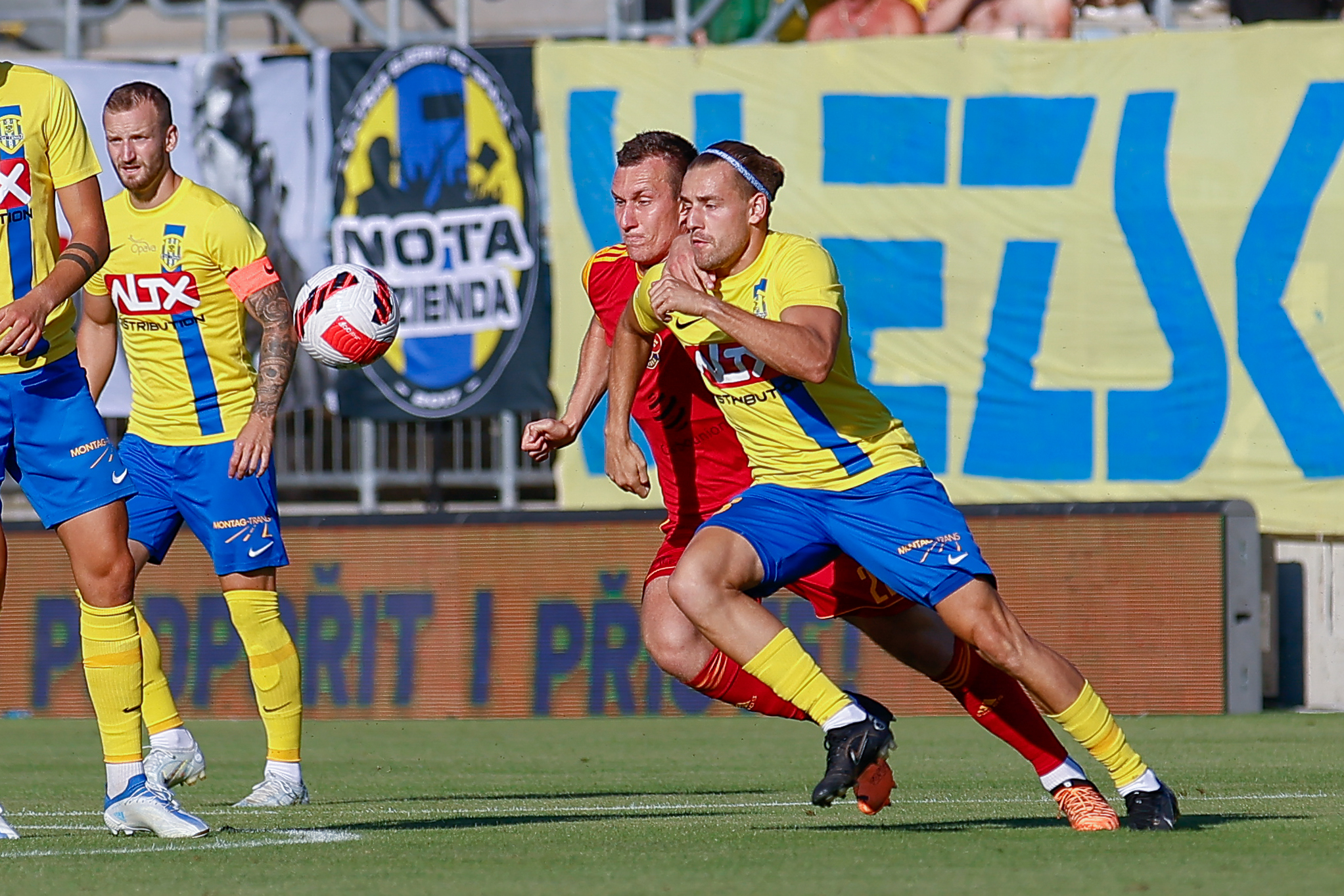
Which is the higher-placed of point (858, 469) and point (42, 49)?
point (42, 49)

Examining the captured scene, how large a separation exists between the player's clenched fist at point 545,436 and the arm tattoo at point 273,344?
1.27m

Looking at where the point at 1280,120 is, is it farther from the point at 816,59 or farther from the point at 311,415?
the point at 311,415

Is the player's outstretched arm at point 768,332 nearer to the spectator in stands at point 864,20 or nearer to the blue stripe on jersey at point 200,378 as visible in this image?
the blue stripe on jersey at point 200,378

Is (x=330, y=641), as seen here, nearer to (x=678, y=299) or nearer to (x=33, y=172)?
(x=33, y=172)

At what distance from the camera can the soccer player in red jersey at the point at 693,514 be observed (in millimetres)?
6148

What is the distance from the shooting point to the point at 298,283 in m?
13.2

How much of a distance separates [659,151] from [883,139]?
6.08m

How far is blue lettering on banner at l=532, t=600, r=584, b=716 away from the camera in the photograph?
1202 centimetres

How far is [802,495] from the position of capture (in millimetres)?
5977

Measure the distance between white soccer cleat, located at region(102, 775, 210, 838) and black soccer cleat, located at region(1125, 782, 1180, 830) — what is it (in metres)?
2.70

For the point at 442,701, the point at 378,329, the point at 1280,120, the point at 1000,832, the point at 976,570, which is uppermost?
the point at 1280,120

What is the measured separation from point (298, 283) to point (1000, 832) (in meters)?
8.37

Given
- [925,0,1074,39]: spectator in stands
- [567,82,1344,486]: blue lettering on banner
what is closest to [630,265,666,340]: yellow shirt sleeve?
[567,82,1344,486]: blue lettering on banner

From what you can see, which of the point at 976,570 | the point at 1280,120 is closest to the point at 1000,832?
the point at 976,570
